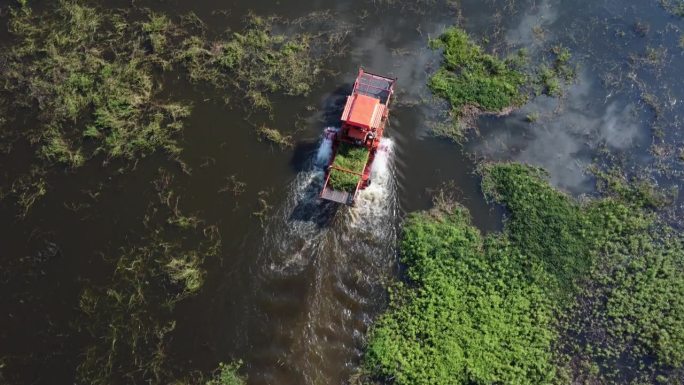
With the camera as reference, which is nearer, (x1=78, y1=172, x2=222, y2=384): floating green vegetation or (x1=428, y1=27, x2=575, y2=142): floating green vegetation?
(x1=78, y1=172, x2=222, y2=384): floating green vegetation

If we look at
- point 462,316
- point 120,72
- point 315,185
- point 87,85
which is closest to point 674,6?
point 462,316

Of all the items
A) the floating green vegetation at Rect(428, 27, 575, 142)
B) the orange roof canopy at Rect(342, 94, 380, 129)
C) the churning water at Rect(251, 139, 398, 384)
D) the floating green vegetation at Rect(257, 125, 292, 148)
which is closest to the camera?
the churning water at Rect(251, 139, 398, 384)

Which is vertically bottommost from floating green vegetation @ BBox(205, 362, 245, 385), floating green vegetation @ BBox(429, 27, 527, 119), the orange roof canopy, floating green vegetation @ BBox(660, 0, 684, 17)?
floating green vegetation @ BBox(205, 362, 245, 385)

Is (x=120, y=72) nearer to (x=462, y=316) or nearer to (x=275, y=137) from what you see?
(x=275, y=137)

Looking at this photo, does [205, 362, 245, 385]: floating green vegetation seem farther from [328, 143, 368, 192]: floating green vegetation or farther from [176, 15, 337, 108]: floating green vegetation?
[176, 15, 337, 108]: floating green vegetation

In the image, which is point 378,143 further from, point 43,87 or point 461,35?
point 43,87

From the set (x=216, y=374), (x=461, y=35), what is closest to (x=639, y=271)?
(x=461, y=35)

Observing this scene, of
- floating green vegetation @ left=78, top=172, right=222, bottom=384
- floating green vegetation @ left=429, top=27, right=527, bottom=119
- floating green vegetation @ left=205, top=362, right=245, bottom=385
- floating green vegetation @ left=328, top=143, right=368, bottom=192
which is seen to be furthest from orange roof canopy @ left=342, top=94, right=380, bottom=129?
floating green vegetation @ left=205, top=362, right=245, bottom=385

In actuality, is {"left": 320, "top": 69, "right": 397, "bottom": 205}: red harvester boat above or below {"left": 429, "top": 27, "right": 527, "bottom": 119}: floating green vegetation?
below

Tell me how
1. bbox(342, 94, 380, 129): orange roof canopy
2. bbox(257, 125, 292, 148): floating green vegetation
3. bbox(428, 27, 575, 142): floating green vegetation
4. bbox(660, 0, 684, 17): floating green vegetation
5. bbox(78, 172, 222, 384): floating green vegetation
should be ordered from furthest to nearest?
bbox(660, 0, 684, 17): floating green vegetation → bbox(428, 27, 575, 142): floating green vegetation → bbox(257, 125, 292, 148): floating green vegetation → bbox(342, 94, 380, 129): orange roof canopy → bbox(78, 172, 222, 384): floating green vegetation
